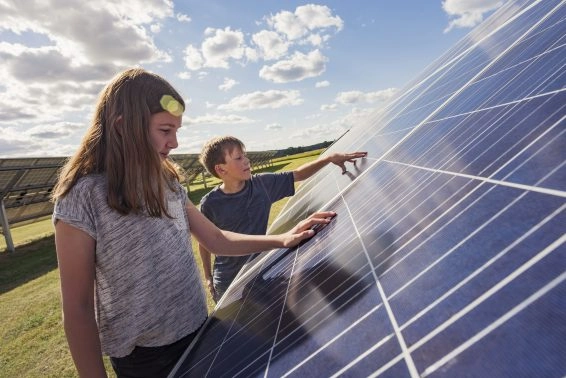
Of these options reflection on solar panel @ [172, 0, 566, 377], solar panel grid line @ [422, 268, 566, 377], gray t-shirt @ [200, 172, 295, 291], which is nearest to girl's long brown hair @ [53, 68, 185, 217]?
reflection on solar panel @ [172, 0, 566, 377]

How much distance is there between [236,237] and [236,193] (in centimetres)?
172

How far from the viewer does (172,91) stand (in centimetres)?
259

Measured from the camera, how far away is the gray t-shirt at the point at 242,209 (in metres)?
4.70

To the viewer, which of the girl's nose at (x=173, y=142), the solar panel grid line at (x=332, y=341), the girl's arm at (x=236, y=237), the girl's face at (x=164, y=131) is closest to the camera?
the solar panel grid line at (x=332, y=341)

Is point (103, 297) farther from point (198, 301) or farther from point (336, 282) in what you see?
point (336, 282)

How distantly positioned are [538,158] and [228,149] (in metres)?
4.02

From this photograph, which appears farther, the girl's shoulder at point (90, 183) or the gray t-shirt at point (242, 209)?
the gray t-shirt at point (242, 209)

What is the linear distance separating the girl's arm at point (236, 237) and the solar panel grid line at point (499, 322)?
217 cm

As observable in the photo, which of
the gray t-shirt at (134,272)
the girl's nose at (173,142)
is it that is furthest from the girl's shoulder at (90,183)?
the girl's nose at (173,142)

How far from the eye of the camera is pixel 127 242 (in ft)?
7.52

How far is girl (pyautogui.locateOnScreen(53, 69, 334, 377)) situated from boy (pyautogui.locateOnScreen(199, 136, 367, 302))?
79.2 inches

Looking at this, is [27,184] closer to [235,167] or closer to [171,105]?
[235,167]

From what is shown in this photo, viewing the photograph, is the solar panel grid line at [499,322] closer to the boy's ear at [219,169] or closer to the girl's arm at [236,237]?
the girl's arm at [236,237]

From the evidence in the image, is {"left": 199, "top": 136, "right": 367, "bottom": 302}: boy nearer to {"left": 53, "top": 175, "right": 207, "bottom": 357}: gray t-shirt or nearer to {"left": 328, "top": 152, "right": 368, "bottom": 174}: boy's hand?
{"left": 328, "top": 152, "right": 368, "bottom": 174}: boy's hand
